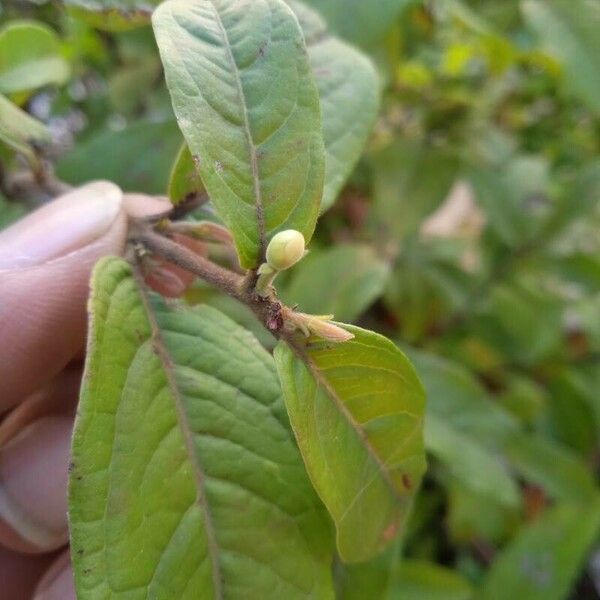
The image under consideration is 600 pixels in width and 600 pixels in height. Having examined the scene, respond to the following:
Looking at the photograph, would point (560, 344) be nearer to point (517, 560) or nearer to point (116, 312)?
point (517, 560)

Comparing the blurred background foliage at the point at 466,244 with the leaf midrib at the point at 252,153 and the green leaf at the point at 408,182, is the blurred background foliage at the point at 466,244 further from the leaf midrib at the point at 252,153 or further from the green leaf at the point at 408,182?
the leaf midrib at the point at 252,153

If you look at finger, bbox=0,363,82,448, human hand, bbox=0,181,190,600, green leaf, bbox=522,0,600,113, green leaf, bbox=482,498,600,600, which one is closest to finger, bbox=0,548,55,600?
human hand, bbox=0,181,190,600

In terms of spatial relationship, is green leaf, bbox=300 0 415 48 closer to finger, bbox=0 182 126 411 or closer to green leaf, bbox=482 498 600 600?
finger, bbox=0 182 126 411

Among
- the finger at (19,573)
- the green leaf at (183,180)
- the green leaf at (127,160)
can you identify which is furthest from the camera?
the green leaf at (127,160)

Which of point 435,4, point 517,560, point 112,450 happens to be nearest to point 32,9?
point 435,4

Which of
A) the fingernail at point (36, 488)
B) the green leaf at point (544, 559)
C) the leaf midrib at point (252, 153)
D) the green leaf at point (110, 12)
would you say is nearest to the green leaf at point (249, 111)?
the leaf midrib at point (252, 153)

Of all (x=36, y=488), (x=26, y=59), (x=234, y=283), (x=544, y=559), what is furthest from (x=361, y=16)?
(x=544, y=559)

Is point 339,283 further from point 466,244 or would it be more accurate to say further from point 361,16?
point 466,244
